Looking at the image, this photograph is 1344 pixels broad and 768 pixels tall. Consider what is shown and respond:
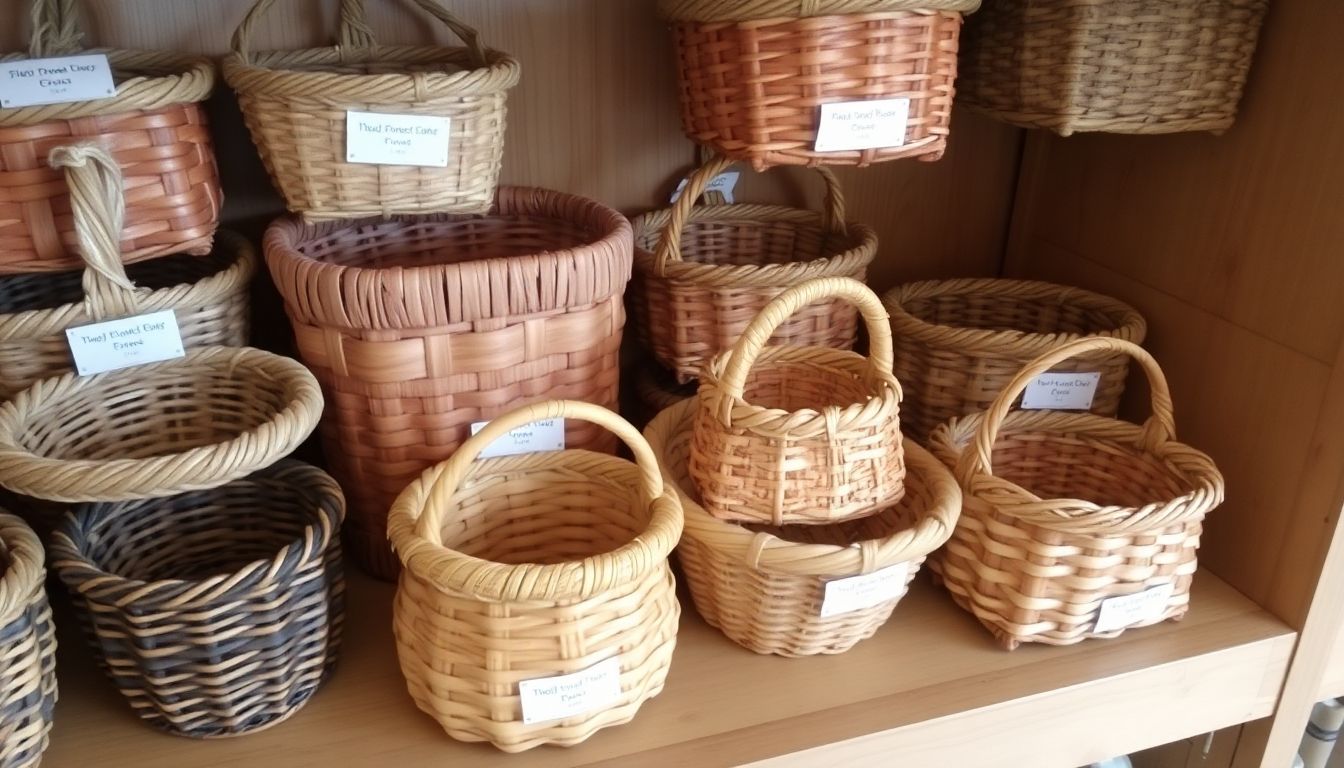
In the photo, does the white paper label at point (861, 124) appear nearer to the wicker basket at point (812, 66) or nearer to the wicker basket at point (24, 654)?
the wicker basket at point (812, 66)

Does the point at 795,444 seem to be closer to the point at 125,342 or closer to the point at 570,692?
the point at 570,692

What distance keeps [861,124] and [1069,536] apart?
42 centimetres

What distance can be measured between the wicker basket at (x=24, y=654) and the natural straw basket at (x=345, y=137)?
0.36 metres

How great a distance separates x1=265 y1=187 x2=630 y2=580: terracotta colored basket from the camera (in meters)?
0.85

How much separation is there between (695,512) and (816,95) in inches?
15.4

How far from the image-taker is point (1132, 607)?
2.99ft

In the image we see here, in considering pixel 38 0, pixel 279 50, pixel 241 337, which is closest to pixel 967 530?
pixel 241 337

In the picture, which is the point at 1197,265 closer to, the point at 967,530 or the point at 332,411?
the point at 967,530

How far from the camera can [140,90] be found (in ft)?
2.55

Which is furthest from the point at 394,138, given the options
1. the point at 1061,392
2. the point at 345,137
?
the point at 1061,392

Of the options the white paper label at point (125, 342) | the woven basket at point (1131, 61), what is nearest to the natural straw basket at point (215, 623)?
the white paper label at point (125, 342)

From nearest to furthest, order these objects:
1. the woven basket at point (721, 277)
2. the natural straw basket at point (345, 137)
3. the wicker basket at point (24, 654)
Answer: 1. the wicker basket at point (24, 654)
2. the natural straw basket at point (345, 137)
3. the woven basket at point (721, 277)

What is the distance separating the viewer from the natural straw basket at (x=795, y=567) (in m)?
0.81

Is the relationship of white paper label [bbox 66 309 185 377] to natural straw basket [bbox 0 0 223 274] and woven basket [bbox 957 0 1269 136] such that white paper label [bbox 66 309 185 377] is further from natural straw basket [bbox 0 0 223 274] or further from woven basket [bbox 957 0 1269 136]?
woven basket [bbox 957 0 1269 136]
